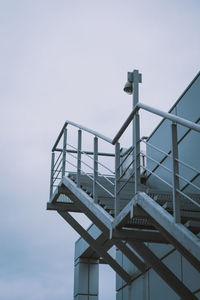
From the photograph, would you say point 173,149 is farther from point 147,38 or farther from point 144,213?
point 147,38

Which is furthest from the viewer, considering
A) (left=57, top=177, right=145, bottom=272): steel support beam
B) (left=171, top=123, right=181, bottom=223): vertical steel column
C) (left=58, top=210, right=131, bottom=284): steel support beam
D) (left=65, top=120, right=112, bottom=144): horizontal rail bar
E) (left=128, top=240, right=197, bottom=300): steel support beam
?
(left=58, top=210, right=131, bottom=284): steel support beam

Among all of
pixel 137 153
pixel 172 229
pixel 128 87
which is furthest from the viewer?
pixel 128 87

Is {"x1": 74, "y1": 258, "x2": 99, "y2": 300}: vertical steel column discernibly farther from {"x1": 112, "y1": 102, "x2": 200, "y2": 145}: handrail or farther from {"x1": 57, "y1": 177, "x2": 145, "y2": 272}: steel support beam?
{"x1": 112, "y1": 102, "x2": 200, "y2": 145}: handrail

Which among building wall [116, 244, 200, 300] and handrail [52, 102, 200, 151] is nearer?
handrail [52, 102, 200, 151]

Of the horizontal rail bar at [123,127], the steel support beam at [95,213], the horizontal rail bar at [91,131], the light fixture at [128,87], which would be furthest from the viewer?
the light fixture at [128,87]

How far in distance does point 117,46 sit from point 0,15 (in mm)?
49701

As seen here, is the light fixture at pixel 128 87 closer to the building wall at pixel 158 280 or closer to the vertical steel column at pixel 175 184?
the building wall at pixel 158 280

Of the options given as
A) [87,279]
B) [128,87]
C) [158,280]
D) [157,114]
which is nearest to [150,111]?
[157,114]

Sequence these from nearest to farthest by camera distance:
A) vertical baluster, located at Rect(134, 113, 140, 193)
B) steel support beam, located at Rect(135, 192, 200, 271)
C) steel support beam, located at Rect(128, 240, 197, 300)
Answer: steel support beam, located at Rect(135, 192, 200, 271)
vertical baluster, located at Rect(134, 113, 140, 193)
steel support beam, located at Rect(128, 240, 197, 300)

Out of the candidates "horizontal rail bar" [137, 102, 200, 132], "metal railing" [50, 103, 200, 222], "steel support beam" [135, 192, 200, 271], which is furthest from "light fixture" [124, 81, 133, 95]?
"steel support beam" [135, 192, 200, 271]

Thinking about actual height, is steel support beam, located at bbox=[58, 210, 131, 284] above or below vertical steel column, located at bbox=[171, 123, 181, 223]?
above

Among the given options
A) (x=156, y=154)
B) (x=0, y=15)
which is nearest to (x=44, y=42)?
(x=0, y=15)

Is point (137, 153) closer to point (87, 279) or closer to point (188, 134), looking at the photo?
point (188, 134)

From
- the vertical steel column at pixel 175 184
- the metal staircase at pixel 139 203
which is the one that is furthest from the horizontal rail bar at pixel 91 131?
the vertical steel column at pixel 175 184
